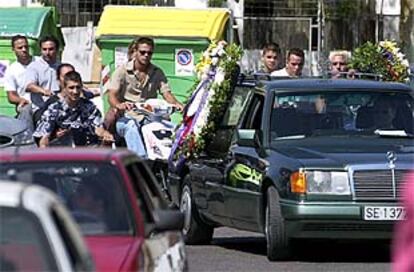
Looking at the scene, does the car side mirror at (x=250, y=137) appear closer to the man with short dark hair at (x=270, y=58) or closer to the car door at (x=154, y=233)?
the man with short dark hair at (x=270, y=58)

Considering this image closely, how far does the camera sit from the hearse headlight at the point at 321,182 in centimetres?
1273

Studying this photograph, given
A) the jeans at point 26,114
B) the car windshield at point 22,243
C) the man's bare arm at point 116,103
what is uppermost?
the car windshield at point 22,243

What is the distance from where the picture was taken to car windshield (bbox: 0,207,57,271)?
589 centimetres

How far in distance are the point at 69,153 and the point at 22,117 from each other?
330 inches

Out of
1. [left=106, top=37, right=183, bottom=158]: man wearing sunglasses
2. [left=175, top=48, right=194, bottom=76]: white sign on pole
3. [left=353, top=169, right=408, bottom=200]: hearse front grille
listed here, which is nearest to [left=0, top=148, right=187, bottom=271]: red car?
[left=353, top=169, right=408, bottom=200]: hearse front grille

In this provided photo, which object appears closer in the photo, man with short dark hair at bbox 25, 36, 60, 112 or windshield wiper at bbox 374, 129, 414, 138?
windshield wiper at bbox 374, 129, 414, 138

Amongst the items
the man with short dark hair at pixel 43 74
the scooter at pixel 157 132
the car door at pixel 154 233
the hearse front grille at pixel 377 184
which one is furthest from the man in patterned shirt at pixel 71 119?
the car door at pixel 154 233

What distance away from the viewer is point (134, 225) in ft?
26.8

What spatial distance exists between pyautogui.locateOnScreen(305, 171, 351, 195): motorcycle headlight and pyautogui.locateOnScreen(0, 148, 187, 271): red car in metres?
4.03

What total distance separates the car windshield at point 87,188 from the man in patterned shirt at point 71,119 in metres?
5.39

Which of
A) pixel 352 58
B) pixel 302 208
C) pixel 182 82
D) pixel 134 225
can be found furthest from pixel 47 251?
pixel 182 82

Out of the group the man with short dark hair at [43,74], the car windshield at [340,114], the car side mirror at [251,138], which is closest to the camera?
the car side mirror at [251,138]

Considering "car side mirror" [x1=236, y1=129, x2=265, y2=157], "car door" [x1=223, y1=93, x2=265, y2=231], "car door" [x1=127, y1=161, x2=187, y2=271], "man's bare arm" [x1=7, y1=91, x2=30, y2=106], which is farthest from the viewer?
"man's bare arm" [x1=7, y1=91, x2=30, y2=106]

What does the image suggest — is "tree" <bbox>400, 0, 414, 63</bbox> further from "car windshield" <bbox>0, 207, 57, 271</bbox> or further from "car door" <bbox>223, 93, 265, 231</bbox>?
"car windshield" <bbox>0, 207, 57, 271</bbox>
